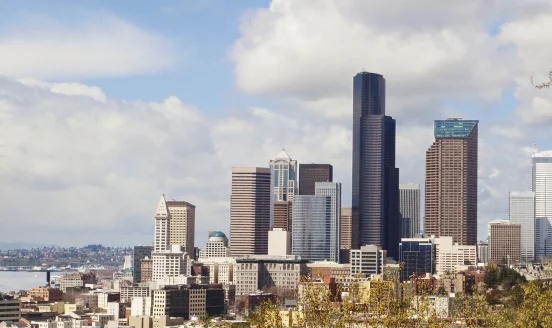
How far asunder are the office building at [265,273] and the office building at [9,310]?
57.1 metres

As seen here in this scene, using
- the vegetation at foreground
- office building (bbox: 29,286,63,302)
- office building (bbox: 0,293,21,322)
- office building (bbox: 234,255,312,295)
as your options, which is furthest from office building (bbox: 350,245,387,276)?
the vegetation at foreground

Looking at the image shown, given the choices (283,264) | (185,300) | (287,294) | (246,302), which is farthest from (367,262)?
(185,300)

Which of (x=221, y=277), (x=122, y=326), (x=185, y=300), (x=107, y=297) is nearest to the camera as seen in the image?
(x=122, y=326)

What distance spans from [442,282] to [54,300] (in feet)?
214

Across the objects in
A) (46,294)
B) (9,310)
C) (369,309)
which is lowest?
(46,294)

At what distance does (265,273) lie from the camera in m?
186

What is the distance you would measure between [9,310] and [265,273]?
65.8m

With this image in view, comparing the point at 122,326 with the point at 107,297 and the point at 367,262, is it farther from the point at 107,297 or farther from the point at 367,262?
the point at 367,262

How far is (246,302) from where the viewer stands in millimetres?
149000

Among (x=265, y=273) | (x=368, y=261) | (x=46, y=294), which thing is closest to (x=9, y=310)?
(x=46, y=294)

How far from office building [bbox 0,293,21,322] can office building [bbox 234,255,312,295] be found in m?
57.1

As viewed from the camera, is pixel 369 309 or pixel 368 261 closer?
pixel 369 309

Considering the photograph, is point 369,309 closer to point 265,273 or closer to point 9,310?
point 9,310

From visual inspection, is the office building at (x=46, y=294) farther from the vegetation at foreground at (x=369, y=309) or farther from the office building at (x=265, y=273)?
the vegetation at foreground at (x=369, y=309)
